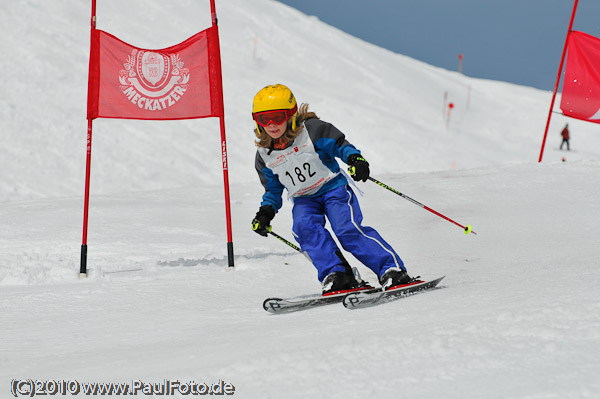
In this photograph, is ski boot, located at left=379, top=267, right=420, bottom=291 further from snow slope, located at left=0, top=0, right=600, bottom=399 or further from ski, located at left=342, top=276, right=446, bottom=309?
snow slope, located at left=0, top=0, right=600, bottom=399

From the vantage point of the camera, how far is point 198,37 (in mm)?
5680

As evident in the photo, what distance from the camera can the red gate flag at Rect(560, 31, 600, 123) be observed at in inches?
398

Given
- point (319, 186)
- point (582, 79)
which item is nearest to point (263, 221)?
point (319, 186)

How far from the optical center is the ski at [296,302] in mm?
3627

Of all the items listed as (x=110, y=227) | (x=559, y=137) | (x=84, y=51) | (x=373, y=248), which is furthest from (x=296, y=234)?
(x=559, y=137)

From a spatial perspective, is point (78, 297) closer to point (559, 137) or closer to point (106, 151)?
point (106, 151)

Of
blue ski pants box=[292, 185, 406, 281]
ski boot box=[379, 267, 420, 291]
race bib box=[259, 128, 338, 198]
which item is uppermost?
race bib box=[259, 128, 338, 198]

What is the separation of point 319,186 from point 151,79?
2.22 m

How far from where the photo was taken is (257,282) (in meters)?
4.96

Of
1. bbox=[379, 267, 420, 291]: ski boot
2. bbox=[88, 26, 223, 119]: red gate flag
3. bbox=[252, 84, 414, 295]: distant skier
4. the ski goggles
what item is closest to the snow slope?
bbox=[379, 267, 420, 291]: ski boot

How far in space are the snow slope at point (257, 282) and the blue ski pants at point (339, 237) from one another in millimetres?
460

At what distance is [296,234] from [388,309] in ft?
3.65

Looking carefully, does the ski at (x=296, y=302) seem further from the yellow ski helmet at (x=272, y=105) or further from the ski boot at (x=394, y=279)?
the yellow ski helmet at (x=272, y=105)

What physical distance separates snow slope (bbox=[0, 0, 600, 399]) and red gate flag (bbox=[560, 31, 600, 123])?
2.99 ft
